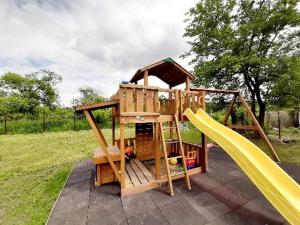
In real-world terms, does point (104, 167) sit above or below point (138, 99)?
below

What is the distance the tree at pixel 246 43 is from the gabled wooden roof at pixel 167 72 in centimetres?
467

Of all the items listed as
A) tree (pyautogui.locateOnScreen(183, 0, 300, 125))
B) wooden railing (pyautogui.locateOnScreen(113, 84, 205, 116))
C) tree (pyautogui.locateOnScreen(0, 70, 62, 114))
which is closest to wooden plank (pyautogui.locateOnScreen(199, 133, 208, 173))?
wooden railing (pyautogui.locateOnScreen(113, 84, 205, 116))

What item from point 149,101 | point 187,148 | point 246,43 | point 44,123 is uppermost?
point 246,43

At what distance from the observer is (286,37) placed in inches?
Answer: 420

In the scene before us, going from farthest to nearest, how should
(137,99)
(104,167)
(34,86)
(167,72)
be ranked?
(34,86)
(167,72)
(104,167)
(137,99)

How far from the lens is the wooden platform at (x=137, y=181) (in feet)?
15.9

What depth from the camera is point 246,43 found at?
1100cm

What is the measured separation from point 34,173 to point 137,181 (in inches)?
168

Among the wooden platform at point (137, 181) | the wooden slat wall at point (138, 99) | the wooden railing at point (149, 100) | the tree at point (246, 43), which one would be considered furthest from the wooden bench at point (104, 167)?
the tree at point (246, 43)

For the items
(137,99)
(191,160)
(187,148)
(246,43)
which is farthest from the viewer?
(246,43)

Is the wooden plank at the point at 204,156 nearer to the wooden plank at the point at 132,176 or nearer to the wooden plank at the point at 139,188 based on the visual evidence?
the wooden plank at the point at 139,188

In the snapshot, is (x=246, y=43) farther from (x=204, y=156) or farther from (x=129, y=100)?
(x=129, y=100)

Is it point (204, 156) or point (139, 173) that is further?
point (204, 156)

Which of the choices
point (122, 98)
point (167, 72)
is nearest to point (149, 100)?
point (122, 98)
